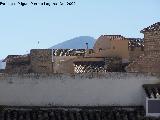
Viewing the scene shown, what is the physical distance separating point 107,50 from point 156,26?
8.47 meters

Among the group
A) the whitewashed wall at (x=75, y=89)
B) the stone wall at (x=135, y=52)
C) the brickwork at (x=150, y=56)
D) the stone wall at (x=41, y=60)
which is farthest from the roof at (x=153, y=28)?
the whitewashed wall at (x=75, y=89)

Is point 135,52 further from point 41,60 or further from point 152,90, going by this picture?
point 152,90

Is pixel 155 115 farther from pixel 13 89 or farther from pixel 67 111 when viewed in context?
pixel 13 89

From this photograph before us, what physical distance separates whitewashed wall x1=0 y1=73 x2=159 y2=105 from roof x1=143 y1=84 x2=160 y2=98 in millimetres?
193

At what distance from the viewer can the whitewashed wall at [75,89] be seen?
16.0 m

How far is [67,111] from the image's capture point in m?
15.5

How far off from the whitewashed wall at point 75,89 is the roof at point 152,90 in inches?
7.6

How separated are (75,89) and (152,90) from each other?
269 centimetres

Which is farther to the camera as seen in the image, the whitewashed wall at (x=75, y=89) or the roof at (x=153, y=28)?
the roof at (x=153, y=28)

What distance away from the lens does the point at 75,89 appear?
16250mm

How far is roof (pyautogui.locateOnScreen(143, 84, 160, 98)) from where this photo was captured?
15.5m

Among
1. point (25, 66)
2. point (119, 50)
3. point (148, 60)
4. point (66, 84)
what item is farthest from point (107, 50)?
point (66, 84)

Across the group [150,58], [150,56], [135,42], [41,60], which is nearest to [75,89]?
[41,60]

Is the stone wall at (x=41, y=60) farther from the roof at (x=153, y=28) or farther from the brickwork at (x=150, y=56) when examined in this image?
the roof at (x=153, y=28)
